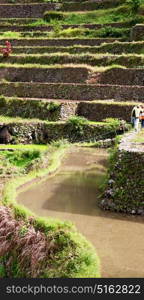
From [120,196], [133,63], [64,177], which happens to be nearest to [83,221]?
[120,196]

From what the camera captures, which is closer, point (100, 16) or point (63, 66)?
point (63, 66)

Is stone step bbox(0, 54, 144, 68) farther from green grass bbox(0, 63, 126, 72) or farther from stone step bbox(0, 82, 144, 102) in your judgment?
stone step bbox(0, 82, 144, 102)

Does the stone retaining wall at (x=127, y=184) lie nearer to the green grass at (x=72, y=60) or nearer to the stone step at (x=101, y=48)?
the green grass at (x=72, y=60)

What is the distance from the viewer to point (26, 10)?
45938 millimetres

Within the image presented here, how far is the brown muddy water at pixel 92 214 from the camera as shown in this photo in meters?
9.55

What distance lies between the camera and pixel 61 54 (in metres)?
31.6

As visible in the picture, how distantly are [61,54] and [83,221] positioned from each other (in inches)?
847

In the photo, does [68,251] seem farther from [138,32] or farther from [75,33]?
[75,33]

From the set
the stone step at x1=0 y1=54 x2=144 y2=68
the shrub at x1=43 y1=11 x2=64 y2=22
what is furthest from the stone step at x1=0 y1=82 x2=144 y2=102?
the shrub at x1=43 y1=11 x2=64 y2=22

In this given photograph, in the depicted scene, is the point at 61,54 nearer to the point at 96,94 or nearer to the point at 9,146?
the point at 96,94

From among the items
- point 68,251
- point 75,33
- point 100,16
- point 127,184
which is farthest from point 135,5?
point 68,251

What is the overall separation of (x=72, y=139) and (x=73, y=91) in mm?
5001

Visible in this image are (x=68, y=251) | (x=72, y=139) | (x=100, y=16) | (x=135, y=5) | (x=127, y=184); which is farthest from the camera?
(x=100, y=16)

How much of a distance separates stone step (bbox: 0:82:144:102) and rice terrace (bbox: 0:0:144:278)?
0.05 meters
